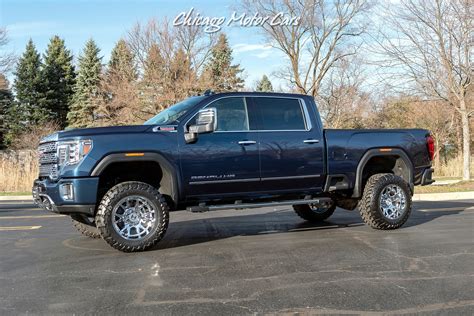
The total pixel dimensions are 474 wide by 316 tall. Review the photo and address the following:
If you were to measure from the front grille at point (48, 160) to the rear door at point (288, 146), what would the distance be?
279 cm

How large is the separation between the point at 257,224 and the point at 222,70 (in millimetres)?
35429

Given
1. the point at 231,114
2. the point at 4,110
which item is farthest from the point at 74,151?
the point at 4,110

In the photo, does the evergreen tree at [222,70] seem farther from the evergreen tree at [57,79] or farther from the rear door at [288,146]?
the rear door at [288,146]

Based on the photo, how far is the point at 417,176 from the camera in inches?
327

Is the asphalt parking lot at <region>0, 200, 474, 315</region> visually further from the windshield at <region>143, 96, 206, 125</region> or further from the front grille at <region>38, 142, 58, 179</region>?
the windshield at <region>143, 96, 206, 125</region>

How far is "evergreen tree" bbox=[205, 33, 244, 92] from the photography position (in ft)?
132

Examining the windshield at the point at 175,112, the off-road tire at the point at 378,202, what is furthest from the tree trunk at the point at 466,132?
the windshield at the point at 175,112

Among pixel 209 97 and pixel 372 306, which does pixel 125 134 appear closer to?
pixel 209 97

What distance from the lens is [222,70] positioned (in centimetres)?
4312

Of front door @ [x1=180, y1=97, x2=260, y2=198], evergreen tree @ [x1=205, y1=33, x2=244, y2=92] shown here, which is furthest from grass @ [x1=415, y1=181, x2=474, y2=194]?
evergreen tree @ [x1=205, y1=33, x2=244, y2=92]

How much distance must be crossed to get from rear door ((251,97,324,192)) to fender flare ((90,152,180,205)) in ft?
4.24

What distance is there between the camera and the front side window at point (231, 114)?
6977mm

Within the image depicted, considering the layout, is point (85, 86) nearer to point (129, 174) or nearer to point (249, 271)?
point (129, 174)

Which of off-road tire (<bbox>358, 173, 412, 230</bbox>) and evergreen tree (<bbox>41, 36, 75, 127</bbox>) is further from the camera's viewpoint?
evergreen tree (<bbox>41, 36, 75, 127</bbox>)
